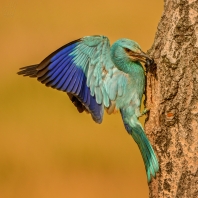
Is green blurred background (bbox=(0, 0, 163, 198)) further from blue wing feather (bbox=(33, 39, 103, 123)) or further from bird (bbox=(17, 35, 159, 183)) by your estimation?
blue wing feather (bbox=(33, 39, 103, 123))

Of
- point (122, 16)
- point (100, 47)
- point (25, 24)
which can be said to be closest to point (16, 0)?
point (25, 24)

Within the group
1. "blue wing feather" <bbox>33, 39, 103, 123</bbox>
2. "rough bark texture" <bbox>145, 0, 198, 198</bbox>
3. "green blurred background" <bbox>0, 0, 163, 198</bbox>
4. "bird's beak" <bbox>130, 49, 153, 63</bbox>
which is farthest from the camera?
"green blurred background" <bbox>0, 0, 163, 198</bbox>

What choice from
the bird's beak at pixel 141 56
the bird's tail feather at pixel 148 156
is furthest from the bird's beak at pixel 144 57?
the bird's tail feather at pixel 148 156

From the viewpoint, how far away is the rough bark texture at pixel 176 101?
4.82 m

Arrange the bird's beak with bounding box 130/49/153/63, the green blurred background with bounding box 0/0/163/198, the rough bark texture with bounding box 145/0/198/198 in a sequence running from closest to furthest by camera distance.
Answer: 1. the rough bark texture with bounding box 145/0/198/198
2. the bird's beak with bounding box 130/49/153/63
3. the green blurred background with bounding box 0/0/163/198

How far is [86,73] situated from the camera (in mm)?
5484

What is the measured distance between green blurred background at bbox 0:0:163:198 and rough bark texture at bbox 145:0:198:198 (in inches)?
160

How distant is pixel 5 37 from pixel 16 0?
7.57ft

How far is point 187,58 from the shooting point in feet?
15.8

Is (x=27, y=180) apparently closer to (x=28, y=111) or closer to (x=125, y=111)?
(x=28, y=111)

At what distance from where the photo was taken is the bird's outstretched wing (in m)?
5.45

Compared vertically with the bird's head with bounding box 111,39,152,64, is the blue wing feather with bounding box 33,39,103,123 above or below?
below

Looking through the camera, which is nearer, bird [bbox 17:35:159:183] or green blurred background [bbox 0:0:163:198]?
bird [bbox 17:35:159:183]

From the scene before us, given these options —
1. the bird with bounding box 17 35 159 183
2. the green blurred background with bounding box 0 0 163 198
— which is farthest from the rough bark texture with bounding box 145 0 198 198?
the green blurred background with bounding box 0 0 163 198
